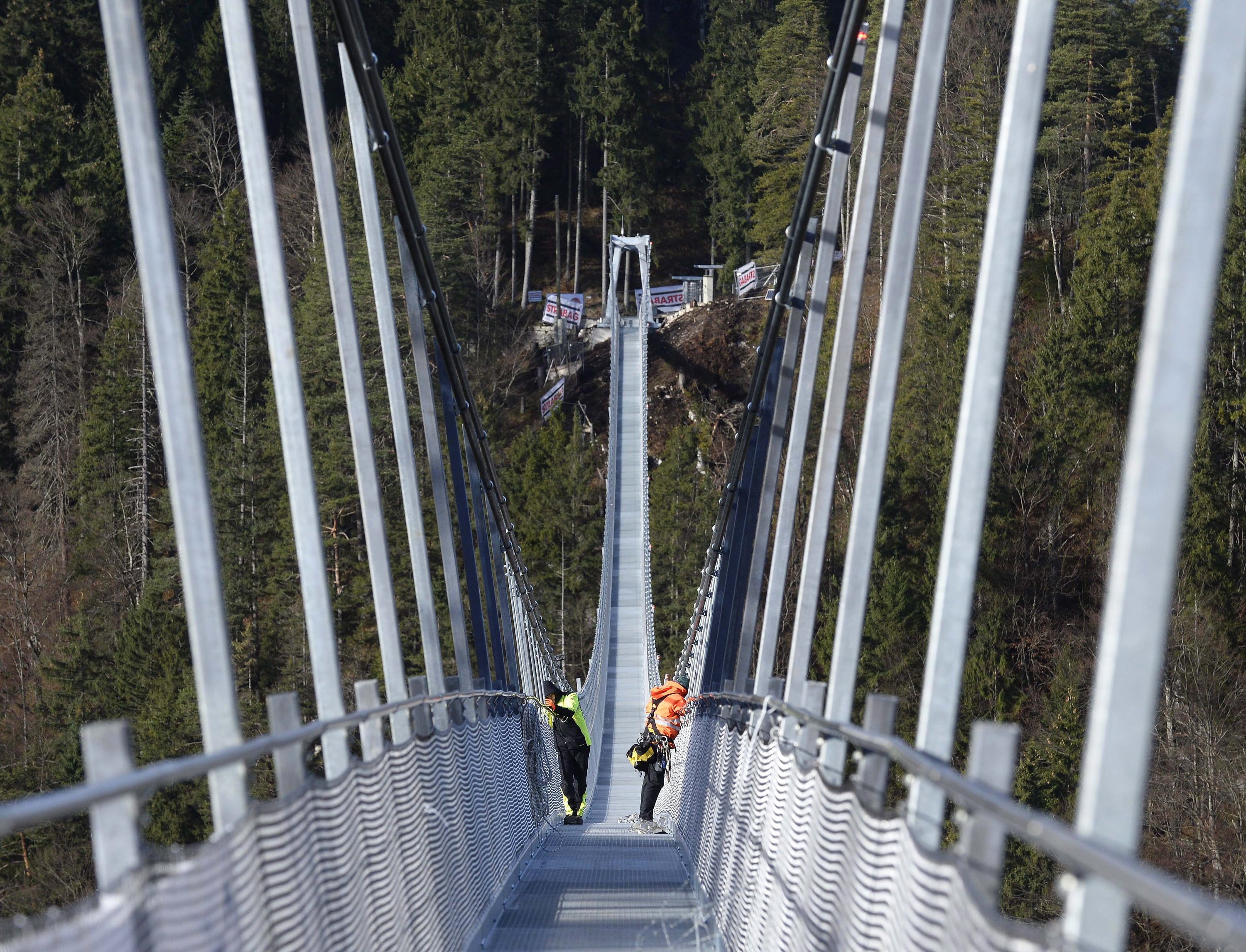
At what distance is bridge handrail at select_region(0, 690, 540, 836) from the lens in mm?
1970

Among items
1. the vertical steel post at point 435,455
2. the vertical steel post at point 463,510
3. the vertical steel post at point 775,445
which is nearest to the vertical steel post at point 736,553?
the vertical steel post at point 775,445

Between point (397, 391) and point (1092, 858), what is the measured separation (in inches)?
238

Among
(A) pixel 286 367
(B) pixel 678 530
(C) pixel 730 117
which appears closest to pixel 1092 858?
(A) pixel 286 367

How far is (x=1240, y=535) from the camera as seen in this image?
26.0 m

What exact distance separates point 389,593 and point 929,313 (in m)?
29.0

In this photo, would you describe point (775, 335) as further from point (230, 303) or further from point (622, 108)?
point (622, 108)

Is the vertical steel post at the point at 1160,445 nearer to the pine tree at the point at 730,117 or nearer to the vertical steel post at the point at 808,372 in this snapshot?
the vertical steel post at the point at 808,372

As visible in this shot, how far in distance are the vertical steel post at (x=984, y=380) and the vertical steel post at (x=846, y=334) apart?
206 cm

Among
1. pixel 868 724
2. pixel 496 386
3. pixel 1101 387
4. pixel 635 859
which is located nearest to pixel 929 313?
pixel 1101 387

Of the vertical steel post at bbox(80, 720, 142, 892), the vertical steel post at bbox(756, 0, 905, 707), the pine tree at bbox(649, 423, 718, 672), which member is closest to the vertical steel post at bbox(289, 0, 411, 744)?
the vertical steel post at bbox(756, 0, 905, 707)

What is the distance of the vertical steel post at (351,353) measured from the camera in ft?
20.1

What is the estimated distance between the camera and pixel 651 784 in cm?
1195

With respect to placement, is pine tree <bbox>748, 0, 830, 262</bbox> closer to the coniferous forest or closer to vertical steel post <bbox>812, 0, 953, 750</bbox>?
the coniferous forest

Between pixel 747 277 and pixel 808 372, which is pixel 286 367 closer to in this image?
pixel 808 372
